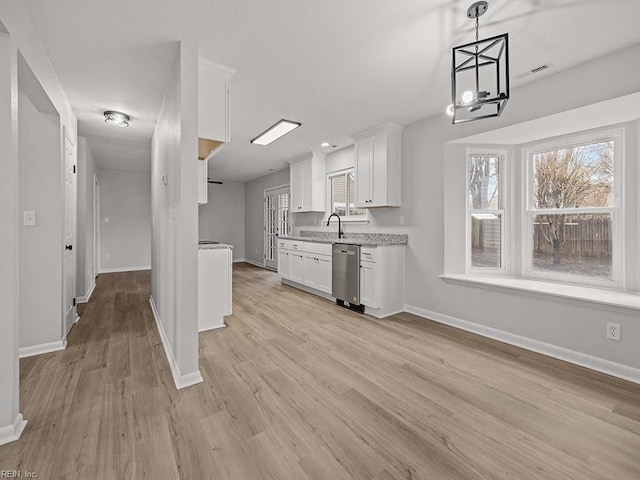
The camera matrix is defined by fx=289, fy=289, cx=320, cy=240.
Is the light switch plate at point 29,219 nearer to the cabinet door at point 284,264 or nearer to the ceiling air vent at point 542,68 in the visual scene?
the cabinet door at point 284,264

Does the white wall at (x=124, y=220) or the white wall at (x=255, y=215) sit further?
the white wall at (x=255, y=215)

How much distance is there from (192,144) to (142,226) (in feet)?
20.4

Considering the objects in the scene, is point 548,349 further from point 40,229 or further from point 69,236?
point 69,236

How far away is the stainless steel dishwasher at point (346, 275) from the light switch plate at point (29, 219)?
321 centimetres

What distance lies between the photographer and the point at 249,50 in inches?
85.4

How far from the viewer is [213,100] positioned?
7.95 feet

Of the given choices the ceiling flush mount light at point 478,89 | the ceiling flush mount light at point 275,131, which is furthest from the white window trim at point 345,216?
the ceiling flush mount light at point 478,89

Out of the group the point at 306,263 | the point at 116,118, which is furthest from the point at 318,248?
the point at 116,118

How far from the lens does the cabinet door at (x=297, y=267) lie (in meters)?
5.05

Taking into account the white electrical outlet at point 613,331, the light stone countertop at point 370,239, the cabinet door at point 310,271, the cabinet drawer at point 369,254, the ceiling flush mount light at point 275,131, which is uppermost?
the ceiling flush mount light at point 275,131

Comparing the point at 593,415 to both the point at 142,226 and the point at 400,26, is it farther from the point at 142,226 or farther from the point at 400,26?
the point at 142,226

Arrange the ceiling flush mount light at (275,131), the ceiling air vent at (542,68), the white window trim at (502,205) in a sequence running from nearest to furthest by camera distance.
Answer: the ceiling air vent at (542,68)
the white window trim at (502,205)
the ceiling flush mount light at (275,131)

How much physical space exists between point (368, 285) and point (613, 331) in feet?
7.28


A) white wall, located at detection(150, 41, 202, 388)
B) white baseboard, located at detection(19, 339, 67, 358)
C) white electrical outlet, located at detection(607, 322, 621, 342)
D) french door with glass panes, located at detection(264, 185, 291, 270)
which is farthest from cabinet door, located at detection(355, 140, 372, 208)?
white baseboard, located at detection(19, 339, 67, 358)
